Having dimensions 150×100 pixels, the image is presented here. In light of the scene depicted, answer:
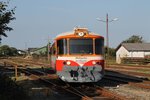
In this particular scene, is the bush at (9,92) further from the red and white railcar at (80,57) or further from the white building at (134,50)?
the white building at (134,50)

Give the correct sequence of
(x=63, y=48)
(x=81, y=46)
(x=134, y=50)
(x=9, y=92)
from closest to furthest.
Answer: (x=9, y=92), (x=81, y=46), (x=63, y=48), (x=134, y=50)

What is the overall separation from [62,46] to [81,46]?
90 centimetres

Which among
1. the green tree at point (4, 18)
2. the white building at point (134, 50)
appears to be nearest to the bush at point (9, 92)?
the green tree at point (4, 18)

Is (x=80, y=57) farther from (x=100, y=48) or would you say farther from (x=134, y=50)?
(x=134, y=50)

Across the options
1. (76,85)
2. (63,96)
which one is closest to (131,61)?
(76,85)

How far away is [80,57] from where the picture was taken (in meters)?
19.8

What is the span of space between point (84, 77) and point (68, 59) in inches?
43.1

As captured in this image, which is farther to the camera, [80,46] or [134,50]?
[134,50]

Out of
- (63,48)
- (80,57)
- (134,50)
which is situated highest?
(134,50)

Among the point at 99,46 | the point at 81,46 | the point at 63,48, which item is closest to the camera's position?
the point at 81,46

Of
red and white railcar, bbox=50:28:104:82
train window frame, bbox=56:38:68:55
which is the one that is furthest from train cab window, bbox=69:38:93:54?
train window frame, bbox=56:38:68:55

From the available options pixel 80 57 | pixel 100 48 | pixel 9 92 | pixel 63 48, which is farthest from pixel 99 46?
pixel 9 92

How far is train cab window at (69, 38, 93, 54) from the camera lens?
19953 millimetres

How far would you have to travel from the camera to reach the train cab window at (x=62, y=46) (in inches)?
787
